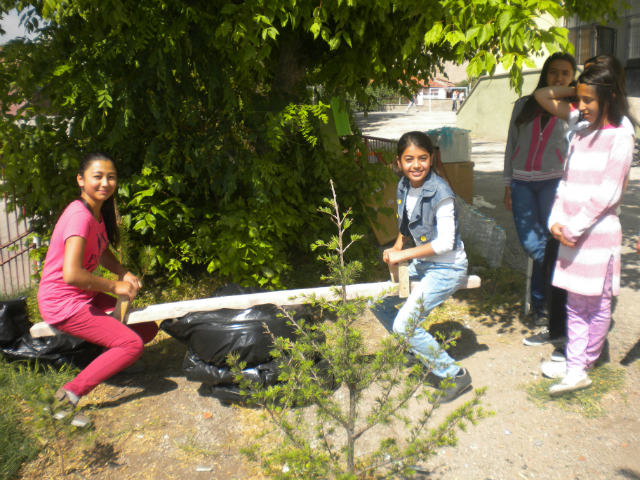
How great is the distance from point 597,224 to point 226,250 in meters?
2.49

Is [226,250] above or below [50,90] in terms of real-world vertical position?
below

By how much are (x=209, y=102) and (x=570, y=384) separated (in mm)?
2958

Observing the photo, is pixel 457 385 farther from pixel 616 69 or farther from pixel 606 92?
pixel 616 69

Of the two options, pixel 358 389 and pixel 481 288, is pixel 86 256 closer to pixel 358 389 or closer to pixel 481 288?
pixel 358 389

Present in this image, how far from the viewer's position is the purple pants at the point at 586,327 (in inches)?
116

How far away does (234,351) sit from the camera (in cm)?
293

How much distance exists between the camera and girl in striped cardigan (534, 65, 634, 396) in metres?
2.73

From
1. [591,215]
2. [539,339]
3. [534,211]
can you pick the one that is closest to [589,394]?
[539,339]

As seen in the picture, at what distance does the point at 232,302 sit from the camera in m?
3.05

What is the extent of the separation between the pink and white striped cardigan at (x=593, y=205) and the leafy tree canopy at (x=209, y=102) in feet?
2.69

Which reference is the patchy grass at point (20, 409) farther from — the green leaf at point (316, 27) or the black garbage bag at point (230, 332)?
the green leaf at point (316, 27)

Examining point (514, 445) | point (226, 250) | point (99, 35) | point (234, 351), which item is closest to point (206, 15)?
point (99, 35)

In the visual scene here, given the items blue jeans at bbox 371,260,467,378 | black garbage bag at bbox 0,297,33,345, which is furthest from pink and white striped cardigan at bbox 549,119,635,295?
black garbage bag at bbox 0,297,33,345

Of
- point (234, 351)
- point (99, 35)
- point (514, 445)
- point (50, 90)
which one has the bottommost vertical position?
point (514, 445)
